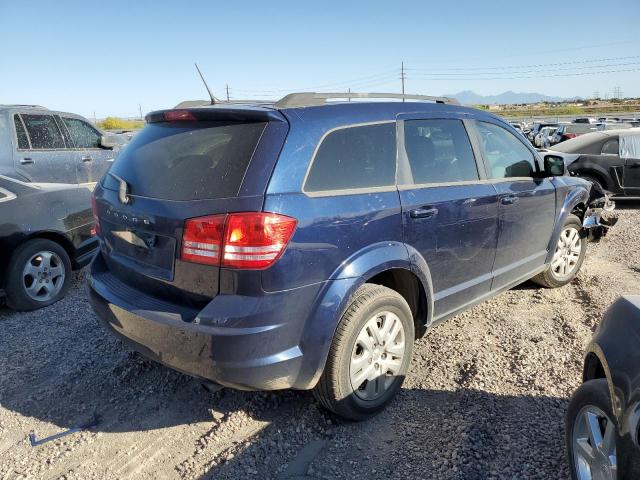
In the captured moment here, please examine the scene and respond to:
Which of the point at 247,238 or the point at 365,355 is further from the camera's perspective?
the point at 365,355

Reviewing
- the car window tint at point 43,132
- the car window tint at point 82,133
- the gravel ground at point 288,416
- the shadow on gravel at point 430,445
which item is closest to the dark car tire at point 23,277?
the gravel ground at point 288,416

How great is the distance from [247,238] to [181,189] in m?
0.52

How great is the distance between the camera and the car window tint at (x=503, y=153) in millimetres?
3791

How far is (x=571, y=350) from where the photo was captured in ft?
12.1

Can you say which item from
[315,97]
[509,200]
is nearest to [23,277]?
[315,97]

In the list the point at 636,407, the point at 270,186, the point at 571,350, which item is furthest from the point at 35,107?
the point at 636,407

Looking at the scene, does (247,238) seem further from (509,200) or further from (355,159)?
(509,200)

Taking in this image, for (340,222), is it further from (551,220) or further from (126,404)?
(551,220)

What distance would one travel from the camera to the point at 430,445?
270 cm

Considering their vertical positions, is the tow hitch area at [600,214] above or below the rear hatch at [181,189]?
below

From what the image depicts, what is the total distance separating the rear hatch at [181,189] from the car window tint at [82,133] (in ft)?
19.7

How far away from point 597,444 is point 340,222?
59.2 inches

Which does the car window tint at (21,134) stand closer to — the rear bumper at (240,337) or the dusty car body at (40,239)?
the dusty car body at (40,239)

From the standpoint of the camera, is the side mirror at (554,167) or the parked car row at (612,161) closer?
the side mirror at (554,167)
